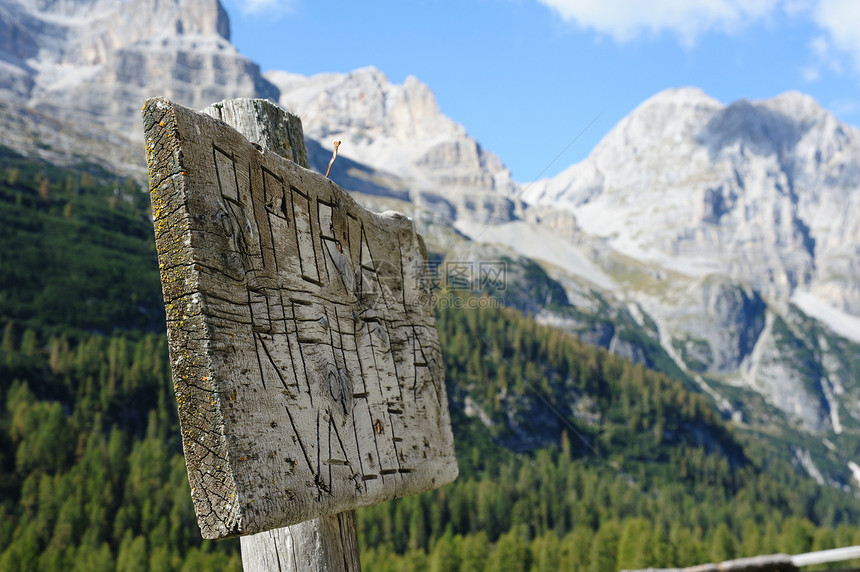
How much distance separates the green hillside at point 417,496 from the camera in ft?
230

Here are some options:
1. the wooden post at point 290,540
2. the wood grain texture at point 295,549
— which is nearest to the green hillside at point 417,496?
the wooden post at point 290,540

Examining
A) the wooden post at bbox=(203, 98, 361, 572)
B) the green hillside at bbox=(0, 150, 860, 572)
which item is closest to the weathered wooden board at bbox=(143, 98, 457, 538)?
the wooden post at bbox=(203, 98, 361, 572)

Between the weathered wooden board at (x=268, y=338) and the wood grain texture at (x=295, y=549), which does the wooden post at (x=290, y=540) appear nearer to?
the wood grain texture at (x=295, y=549)

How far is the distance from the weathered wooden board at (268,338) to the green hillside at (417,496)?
26360 millimetres

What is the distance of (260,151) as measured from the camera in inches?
85.6

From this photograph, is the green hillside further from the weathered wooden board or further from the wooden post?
the weathered wooden board

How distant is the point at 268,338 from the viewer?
6.57ft

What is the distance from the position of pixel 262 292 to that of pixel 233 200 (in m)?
0.29

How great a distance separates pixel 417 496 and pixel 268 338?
308 feet

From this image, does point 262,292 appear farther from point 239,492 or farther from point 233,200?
point 239,492

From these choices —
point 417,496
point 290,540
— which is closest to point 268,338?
point 290,540

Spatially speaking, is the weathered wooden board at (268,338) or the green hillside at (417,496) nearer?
the weathered wooden board at (268,338)

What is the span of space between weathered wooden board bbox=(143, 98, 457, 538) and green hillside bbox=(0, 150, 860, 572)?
26360 mm

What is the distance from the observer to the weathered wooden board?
182 cm
